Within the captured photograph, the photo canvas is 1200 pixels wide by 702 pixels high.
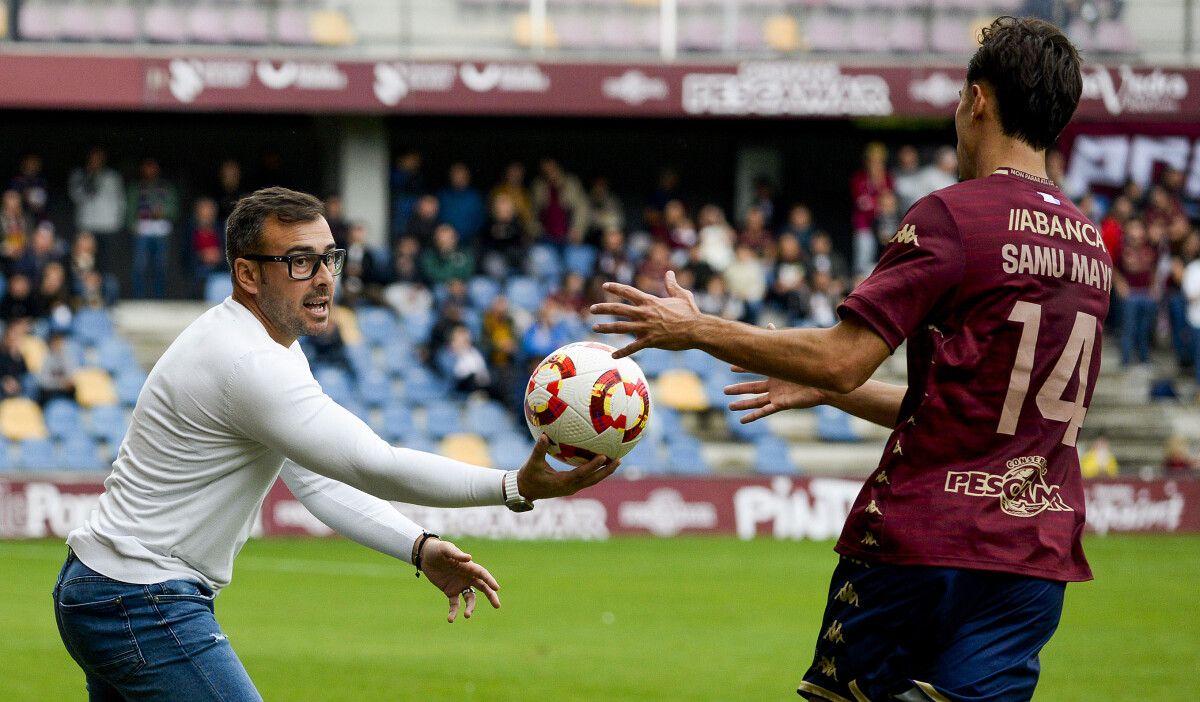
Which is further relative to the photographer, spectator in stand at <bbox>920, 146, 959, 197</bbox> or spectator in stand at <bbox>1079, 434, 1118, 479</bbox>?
spectator in stand at <bbox>920, 146, 959, 197</bbox>

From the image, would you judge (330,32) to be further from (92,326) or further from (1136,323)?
(1136,323)

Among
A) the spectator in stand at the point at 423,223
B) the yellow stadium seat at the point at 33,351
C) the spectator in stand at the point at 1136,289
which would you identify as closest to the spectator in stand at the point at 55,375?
the yellow stadium seat at the point at 33,351

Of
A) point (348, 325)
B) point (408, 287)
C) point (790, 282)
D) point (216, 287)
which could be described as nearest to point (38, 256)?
point (216, 287)

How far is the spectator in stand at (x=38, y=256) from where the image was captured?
20172 millimetres

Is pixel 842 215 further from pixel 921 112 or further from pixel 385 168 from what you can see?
pixel 385 168

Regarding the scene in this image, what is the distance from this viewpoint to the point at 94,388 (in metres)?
19.6

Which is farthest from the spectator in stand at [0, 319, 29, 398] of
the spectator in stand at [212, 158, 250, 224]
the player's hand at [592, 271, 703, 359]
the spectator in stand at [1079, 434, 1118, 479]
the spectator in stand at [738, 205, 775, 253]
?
the player's hand at [592, 271, 703, 359]

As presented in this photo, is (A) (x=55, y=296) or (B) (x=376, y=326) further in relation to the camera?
(B) (x=376, y=326)

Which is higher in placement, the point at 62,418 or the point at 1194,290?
the point at 1194,290

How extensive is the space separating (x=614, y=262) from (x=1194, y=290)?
780 cm

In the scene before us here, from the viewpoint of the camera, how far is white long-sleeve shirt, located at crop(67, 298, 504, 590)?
434 cm

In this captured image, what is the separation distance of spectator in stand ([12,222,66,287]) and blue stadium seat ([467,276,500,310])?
526 centimetres

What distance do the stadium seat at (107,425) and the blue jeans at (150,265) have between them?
11.6 ft

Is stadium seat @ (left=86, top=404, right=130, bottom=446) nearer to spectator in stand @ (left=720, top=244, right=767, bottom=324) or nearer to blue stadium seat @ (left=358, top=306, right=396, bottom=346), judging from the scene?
blue stadium seat @ (left=358, top=306, right=396, bottom=346)
